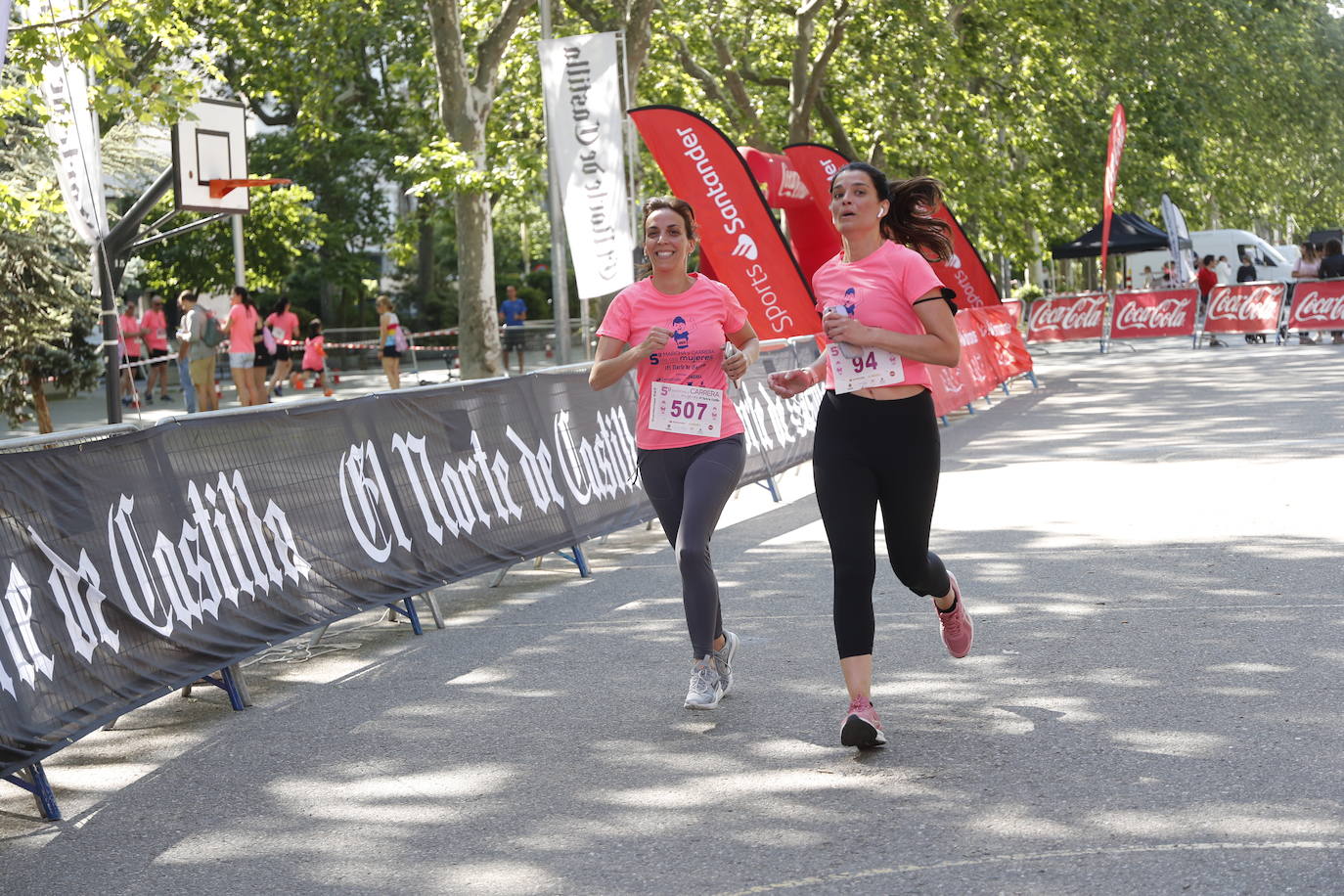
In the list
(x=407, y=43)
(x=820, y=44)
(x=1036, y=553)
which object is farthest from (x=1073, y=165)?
(x=1036, y=553)

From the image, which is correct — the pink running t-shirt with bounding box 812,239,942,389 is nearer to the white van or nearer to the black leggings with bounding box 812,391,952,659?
the black leggings with bounding box 812,391,952,659

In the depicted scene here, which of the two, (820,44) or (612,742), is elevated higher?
(820,44)

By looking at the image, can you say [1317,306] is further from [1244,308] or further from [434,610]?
[434,610]

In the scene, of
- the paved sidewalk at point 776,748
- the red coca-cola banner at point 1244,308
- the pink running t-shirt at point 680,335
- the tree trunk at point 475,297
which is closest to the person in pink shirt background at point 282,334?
the tree trunk at point 475,297

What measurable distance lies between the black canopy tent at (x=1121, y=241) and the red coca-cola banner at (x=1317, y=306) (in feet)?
38.1

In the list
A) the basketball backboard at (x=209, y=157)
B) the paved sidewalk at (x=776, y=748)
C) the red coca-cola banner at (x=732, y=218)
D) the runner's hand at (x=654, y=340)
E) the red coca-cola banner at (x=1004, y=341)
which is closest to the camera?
A: the paved sidewalk at (x=776, y=748)

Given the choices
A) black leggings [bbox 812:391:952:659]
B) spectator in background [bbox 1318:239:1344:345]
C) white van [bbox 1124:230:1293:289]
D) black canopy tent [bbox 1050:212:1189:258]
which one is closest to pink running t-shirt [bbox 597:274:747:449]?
black leggings [bbox 812:391:952:659]

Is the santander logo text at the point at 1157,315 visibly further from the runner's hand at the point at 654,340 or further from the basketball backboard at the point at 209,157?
the runner's hand at the point at 654,340

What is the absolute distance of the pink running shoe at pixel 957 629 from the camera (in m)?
6.48

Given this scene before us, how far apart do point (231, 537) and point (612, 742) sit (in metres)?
2.09

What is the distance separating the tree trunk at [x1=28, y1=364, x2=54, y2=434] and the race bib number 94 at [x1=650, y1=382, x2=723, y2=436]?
62.1ft

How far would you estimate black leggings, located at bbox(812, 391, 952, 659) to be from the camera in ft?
19.0

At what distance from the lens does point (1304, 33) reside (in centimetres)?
5847

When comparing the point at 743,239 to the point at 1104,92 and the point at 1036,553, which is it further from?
the point at 1104,92
